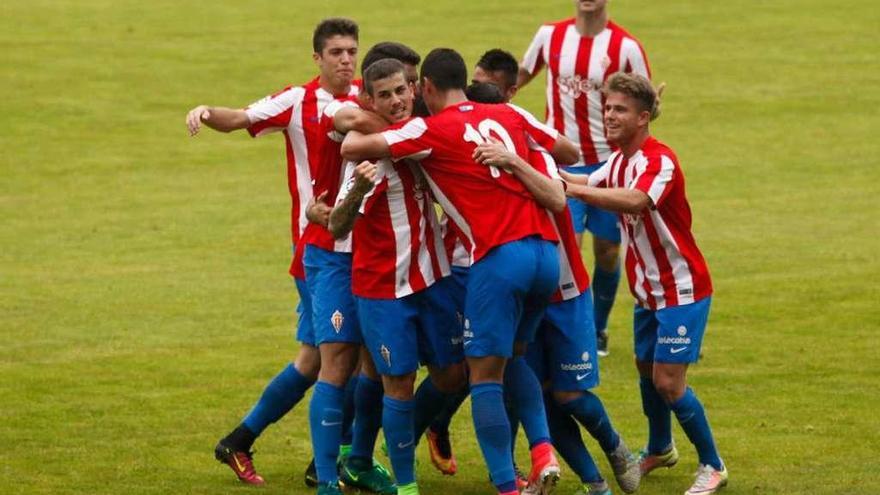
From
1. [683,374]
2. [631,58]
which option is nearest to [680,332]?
[683,374]

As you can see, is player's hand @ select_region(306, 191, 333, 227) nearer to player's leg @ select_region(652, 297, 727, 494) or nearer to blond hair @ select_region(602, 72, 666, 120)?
blond hair @ select_region(602, 72, 666, 120)

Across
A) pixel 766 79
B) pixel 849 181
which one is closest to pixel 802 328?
pixel 849 181

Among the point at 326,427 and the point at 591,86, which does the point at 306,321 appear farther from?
the point at 591,86

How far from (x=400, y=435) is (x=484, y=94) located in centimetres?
187

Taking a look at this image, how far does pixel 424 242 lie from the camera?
8.48 m

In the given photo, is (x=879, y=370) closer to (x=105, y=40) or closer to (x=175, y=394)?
(x=175, y=394)

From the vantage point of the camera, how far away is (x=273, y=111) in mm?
9516

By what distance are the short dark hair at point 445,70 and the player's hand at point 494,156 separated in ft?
1.28

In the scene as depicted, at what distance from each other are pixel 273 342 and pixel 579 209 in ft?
8.88

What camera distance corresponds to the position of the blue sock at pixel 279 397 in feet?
30.9

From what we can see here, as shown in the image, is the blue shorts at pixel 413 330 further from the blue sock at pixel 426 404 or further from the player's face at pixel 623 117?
the player's face at pixel 623 117

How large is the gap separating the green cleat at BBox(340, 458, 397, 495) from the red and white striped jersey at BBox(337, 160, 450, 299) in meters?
1.20

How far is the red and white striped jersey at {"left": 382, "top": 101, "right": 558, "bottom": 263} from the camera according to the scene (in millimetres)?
8148

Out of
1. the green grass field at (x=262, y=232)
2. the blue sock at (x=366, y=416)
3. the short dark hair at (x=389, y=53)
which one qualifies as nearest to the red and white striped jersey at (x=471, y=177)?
the short dark hair at (x=389, y=53)
